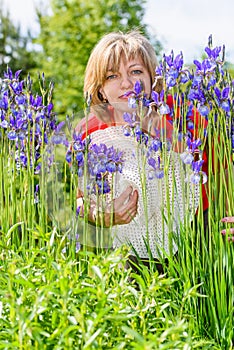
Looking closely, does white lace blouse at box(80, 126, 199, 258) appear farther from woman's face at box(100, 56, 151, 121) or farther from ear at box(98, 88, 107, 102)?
ear at box(98, 88, 107, 102)

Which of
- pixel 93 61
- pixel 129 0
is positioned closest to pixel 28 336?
pixel 93 61

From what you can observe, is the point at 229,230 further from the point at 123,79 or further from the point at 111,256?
the point at 123,79

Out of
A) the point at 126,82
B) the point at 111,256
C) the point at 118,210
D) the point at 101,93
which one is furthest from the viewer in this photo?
the point at 101,93

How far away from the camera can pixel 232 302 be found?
8.18 feet

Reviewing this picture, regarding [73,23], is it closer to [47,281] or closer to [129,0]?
[129,0]

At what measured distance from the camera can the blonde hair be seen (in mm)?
3156

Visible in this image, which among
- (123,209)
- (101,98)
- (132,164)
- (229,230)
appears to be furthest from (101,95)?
(229,230)

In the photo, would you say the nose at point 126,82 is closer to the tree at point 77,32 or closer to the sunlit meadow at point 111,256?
the sunlit meadow at point 111,256

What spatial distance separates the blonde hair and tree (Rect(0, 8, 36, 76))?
9040 millimetres

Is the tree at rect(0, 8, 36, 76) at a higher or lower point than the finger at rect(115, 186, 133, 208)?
higher

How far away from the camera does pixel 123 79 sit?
313 centimetres

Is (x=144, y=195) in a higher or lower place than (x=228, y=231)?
higher

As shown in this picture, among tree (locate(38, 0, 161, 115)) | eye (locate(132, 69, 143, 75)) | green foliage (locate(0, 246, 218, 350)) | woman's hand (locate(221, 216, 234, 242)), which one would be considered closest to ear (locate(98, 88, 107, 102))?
eye (locate(132, 69, 143, 75))

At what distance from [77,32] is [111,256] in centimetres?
854
